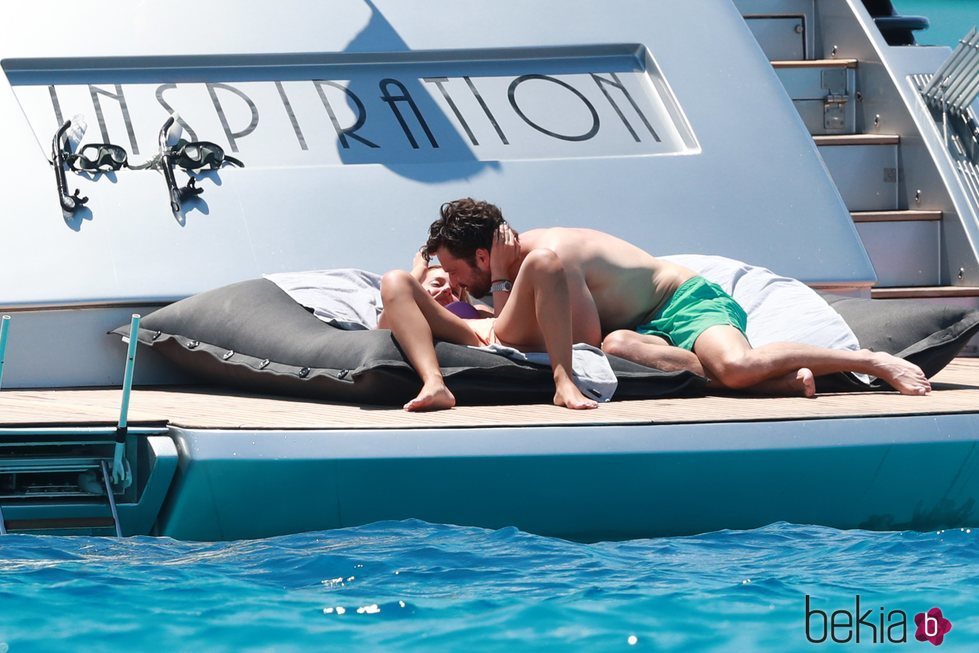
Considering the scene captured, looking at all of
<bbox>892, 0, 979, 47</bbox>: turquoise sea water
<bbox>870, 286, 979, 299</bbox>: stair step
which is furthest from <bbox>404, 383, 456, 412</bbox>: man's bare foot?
<bbox>892, 0, 979, 47</bbox>: turquoise sea water

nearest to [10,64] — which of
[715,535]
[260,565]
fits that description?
[260,565]

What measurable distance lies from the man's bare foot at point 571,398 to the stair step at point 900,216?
254cm

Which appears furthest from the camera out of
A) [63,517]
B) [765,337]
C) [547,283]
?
[765,337]

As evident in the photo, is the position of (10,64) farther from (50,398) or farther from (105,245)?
(50,398)

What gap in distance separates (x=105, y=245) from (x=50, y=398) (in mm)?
796

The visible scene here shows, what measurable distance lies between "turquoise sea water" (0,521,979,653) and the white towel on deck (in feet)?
2.04

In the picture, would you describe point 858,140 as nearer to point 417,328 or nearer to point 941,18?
point 941,18

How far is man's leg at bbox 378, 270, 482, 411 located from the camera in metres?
3.97

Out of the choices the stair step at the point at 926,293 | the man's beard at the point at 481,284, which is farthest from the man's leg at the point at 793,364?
the stair step at the point at 926,293

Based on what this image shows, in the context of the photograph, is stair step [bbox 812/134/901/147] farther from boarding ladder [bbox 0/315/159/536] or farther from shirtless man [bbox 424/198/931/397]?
boarding ladder [bbox 0/315/159/536]

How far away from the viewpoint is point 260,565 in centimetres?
334

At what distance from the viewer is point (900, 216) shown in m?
6.11

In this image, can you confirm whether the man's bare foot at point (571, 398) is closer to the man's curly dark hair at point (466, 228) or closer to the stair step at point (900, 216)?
the man's curly dark hair at point (466, 228)

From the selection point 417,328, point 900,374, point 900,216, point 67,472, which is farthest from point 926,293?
point 67,472
